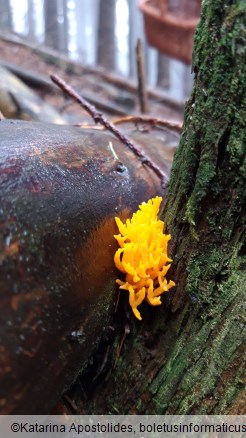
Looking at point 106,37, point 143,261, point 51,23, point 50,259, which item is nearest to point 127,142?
point 143,261

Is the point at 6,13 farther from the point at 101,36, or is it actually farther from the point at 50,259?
the point at 50,259

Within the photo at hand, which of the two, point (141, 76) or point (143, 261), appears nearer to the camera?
point (143, 261)

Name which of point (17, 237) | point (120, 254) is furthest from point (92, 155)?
point (17, 237)

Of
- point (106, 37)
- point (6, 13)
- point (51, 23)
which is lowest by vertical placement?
point (6, 13)

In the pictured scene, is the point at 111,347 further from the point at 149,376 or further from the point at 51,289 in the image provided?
the point at 51,289

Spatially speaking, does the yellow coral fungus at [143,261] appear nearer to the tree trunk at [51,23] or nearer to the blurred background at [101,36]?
the blurred background at [101,36]

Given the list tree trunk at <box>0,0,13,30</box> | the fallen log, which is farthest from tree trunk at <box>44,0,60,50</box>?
the fallen log

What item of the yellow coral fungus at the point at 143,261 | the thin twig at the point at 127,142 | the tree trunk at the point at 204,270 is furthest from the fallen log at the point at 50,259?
the thin twig at the point at 127,142
